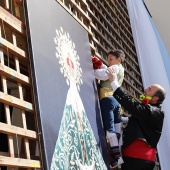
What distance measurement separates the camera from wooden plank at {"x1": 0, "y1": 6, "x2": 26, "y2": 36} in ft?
6.41

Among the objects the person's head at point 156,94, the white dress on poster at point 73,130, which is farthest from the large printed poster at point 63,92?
the person's head at point 156,94

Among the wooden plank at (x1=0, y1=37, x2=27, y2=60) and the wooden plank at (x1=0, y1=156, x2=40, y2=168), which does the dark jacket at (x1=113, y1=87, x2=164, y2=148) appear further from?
the wooden plank at (x1=0, y1=156, x2=40, y2=168)

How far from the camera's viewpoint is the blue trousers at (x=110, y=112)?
2.81 meters

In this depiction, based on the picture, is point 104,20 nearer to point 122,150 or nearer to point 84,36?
point 84,36

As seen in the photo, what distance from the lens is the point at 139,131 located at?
9.08ft

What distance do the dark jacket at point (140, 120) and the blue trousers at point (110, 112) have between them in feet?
0.39

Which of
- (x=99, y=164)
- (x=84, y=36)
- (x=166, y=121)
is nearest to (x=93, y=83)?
(x=84, y=36)

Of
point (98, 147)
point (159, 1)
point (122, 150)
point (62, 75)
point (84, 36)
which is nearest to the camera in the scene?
point (62, 75)

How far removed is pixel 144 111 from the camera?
107 inches

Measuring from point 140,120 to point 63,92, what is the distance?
756 mm

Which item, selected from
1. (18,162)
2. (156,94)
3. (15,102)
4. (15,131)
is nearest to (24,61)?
(15,102)

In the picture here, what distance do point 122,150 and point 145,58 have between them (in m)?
1.57

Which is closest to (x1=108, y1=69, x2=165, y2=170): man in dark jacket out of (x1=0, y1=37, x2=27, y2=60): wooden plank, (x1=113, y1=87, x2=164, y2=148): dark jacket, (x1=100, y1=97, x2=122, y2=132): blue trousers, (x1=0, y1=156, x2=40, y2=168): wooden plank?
(x1=113, y1=87, x2=164, y2=148): dark jacket

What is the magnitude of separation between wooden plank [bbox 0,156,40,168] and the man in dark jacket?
1.00 m
